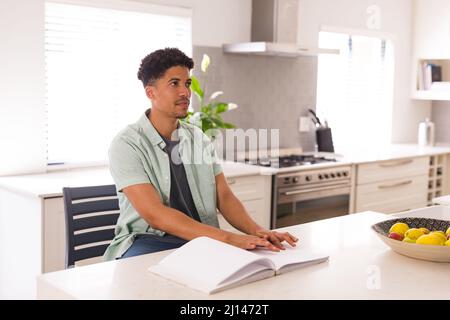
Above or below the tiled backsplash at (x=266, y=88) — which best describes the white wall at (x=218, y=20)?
above

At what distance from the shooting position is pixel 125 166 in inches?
93.5

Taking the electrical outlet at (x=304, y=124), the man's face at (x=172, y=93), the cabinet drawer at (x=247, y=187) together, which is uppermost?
the man's face at (x=172, y=93)

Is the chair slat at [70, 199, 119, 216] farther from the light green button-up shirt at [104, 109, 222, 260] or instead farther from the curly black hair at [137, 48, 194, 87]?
the curly black hair at [137, 48, 194, 87]

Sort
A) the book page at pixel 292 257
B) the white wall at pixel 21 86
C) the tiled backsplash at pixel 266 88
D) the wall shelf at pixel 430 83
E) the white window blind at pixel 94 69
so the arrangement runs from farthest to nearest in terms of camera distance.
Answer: the wall shelf at pixel 430 83, the tiled backsplash at pixel 266 88, the white window blind at pixel 94 69, the white wall at pixel 21 86, the book page at pixel 292 257

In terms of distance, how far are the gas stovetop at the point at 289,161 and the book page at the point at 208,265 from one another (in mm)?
2390

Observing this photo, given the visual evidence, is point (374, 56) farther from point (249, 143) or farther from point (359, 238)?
point (359, 238)

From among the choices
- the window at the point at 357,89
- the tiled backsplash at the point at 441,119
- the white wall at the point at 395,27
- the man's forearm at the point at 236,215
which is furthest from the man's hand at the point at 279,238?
the tiled backsplash at the point at 441,119

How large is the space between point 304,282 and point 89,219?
1.16m

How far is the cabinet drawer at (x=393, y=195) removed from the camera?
474 centimetres

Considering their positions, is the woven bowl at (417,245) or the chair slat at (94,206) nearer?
the woven bowl at (417,245)

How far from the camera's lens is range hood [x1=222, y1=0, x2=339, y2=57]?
4.29 meters

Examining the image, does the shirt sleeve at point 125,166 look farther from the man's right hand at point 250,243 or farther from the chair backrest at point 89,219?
the man's right hand at point 250,243

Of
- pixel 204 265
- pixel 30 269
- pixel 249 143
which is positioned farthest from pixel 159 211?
pixel 249 143
